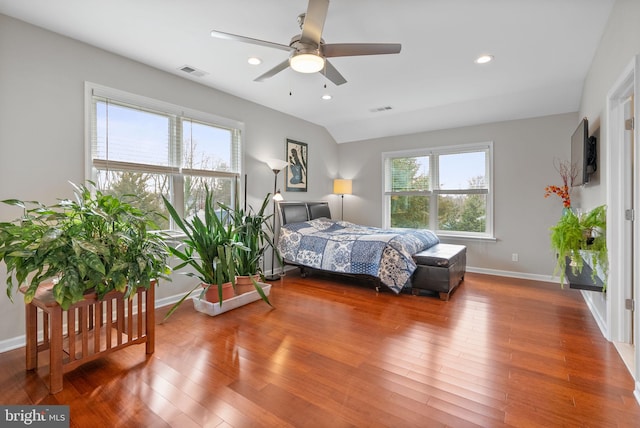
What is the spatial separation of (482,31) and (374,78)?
130cm

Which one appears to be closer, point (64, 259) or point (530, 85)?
point (64, 259)

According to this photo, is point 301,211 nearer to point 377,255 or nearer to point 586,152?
point 377,255

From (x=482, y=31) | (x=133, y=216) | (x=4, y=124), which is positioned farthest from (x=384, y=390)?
(x=4, y=124)

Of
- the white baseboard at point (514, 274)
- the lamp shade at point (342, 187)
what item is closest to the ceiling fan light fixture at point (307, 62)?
the lamp shade at point (342, 187)

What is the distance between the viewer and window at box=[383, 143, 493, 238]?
16.6 ft

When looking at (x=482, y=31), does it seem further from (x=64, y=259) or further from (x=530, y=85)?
(x=64, y=259)

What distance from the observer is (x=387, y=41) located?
282cm

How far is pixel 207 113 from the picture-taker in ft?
12.9

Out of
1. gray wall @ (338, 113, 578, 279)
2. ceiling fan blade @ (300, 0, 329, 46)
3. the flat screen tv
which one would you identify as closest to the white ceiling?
gray wall @ (338, 113, 578, 279)

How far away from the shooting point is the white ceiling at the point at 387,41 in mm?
2350

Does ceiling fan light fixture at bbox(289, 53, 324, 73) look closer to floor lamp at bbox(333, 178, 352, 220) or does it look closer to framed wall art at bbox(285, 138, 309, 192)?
framed wall art at bbox(285, 138, 309, 192)

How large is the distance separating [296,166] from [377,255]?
92.8 inches

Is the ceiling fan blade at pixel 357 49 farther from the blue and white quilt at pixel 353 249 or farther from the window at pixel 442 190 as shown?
the window at pixel 442 190

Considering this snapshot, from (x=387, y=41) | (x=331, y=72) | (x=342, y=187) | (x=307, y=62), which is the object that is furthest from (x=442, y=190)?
(x=307, y=62)
